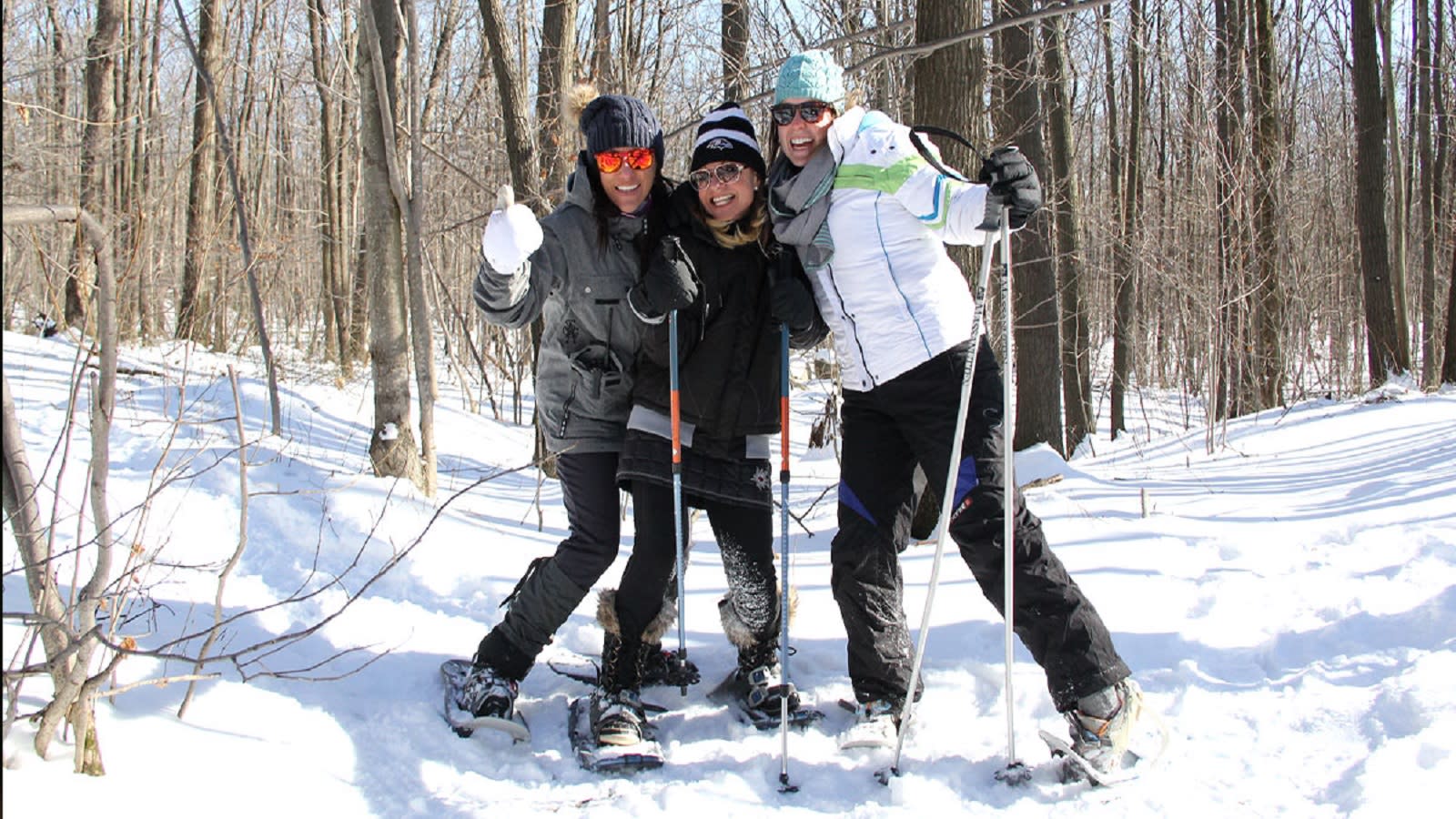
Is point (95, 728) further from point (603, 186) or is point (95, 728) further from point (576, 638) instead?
point (603, 186)

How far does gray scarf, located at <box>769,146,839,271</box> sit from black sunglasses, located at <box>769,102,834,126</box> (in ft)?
0.33

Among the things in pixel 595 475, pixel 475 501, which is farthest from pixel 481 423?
pixel 595 475

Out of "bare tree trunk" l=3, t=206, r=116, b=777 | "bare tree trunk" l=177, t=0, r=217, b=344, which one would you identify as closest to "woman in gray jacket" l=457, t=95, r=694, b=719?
"bare tree trunk" l=3, t=206, r=116, b=777

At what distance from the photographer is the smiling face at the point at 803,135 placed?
2.96m

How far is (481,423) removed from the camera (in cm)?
1082

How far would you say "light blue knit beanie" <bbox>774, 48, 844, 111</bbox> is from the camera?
9.57 feet

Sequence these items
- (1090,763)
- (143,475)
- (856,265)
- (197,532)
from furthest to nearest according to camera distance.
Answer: (143,475) < (197,532) < (856,265) < (1090,763)

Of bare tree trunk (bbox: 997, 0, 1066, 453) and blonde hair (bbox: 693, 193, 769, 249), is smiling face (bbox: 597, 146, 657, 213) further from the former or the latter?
bare tree trunk (bbox: 997, 0, 1066, 453)

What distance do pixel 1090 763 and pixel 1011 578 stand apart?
52 cm

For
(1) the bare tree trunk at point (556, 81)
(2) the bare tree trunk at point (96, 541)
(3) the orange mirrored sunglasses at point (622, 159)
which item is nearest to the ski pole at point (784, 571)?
(3) the orange mirrored sunglasses at point (622, 159)

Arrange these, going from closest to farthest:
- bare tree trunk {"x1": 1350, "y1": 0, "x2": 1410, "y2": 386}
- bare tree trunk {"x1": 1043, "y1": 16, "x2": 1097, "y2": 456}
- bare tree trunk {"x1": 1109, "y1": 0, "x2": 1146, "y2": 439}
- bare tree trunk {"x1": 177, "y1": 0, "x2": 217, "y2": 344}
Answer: bare tree trunk {"x1": 177, "y1": 0, "x2": 217, "y2": 344}, bare tree trunk {"x1": 1043, "y1": 16, "x2": 1097, "y2": 456}, bare tree trunk {"x1": 1350, "y1": 0, "x2": 1410, "y2": 386}, bare tree trunk {"x1": 1109, "y1": 0, "x2": 1146, "y2": 439}

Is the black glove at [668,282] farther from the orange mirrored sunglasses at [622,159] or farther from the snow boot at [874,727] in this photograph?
the snow boot at [874,727]

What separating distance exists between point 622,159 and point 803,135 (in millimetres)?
579

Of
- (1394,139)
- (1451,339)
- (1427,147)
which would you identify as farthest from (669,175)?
(1427,147)
